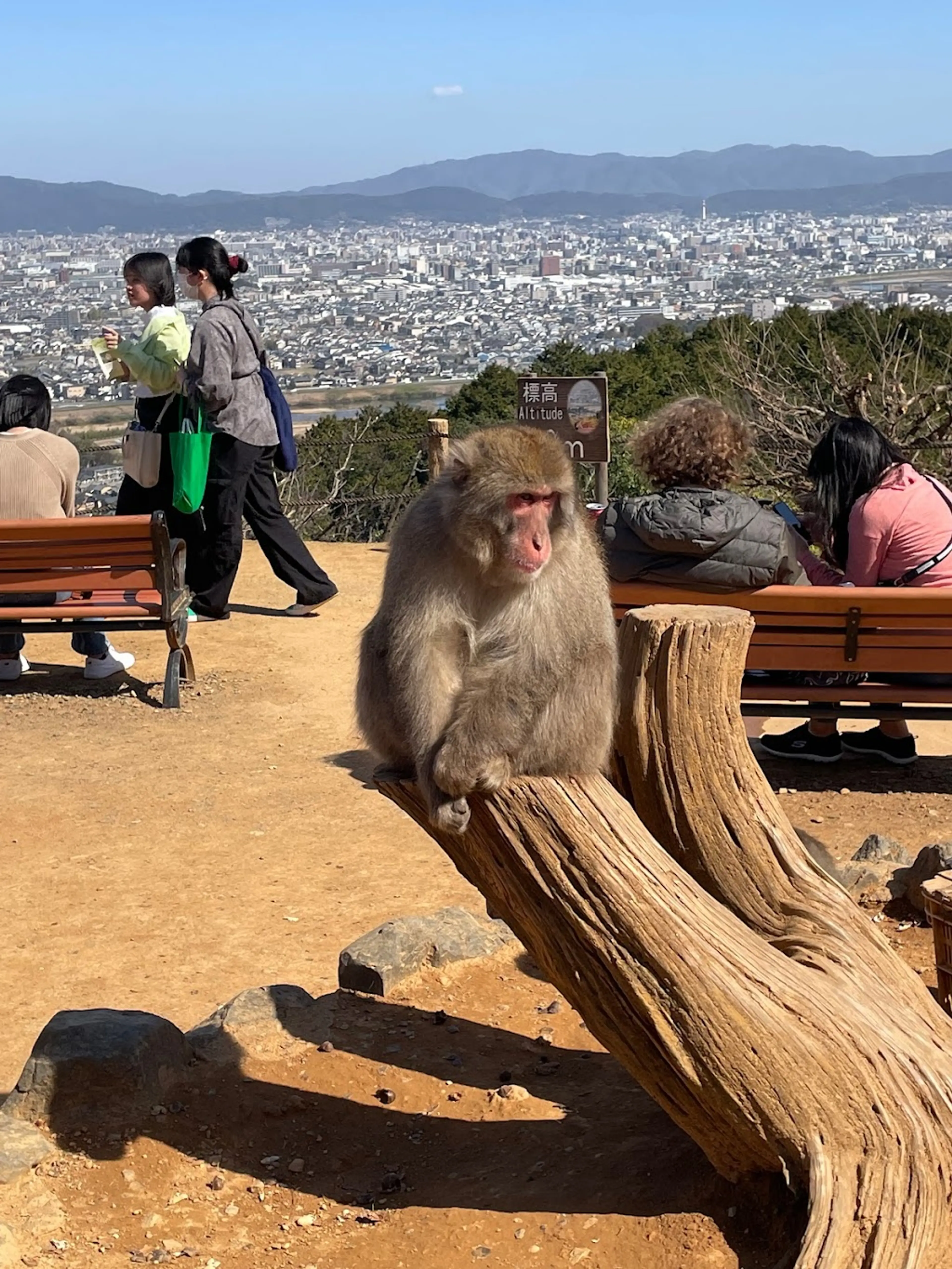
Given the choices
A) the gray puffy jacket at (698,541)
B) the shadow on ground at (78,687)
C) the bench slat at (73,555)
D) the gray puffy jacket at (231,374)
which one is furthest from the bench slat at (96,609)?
the gray puffy jacket at (698,541)

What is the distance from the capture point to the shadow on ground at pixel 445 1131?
3076mm

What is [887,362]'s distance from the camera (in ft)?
50.9

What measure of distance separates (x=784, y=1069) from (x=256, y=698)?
16.6ft

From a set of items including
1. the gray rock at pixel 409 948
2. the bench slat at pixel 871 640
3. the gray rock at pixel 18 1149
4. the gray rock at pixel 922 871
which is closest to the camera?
the gray rock at pixel 18 1149

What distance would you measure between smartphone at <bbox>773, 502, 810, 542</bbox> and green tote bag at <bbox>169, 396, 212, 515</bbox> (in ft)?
11.5

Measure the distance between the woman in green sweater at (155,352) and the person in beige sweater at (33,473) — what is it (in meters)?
0.59

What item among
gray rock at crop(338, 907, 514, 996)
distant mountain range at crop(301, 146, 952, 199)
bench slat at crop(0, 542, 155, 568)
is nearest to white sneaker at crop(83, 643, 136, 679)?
bench slat at crop(0, 542, 155, 568)

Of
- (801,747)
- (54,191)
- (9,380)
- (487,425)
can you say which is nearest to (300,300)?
(9,380)

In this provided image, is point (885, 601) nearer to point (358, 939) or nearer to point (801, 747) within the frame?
point (801, 747)

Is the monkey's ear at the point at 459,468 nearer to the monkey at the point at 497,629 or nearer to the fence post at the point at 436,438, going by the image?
the monkey at the point at 497,629

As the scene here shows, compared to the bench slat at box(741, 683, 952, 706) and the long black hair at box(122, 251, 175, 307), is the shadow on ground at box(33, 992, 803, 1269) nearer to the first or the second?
the bench slat at box(741, 683, 952, 706)

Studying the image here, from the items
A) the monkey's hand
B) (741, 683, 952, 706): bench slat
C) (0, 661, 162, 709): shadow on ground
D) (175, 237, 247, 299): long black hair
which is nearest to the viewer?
the monkey's hand

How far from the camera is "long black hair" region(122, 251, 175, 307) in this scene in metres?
8.24

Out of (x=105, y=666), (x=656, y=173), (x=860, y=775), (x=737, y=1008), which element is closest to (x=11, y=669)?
(x=105, y=666)
